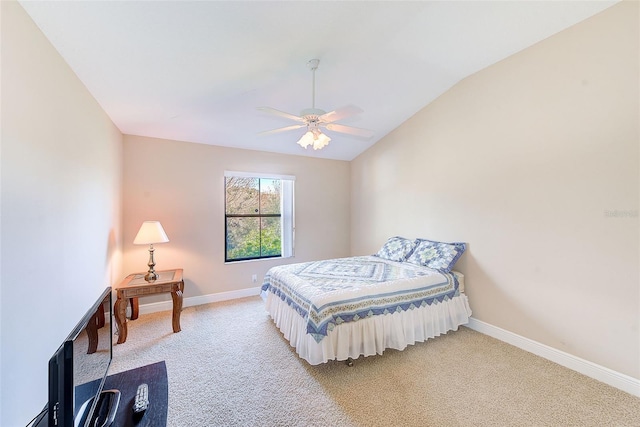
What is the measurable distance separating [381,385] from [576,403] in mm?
1409

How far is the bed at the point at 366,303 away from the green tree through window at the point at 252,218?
1.18m

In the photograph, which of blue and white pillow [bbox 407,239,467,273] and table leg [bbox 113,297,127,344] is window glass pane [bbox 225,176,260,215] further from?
blue and white pillow [bbox 407,239,467,273]

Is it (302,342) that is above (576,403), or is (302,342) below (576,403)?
above

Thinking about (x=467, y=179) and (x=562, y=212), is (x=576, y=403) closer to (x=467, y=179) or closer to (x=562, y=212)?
(x=562, y=212)

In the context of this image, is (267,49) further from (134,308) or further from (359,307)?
(134,308)

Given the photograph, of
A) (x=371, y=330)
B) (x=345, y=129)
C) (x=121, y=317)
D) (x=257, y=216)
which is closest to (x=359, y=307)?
(x=371, y=330)

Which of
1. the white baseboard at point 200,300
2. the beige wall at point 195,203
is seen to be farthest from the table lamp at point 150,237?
the white baseboard at point 200,300

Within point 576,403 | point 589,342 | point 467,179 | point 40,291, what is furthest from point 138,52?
point 589,342

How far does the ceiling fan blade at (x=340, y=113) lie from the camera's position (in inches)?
84.7

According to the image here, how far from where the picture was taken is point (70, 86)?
1.88 meters

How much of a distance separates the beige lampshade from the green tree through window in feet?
3.59

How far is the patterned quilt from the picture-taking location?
87.5 inches

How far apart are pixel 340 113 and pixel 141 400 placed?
90.1 inches

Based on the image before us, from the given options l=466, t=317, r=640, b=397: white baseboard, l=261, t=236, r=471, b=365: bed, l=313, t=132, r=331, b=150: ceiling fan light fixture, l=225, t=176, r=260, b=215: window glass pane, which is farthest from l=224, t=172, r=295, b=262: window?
l=466, t=317, r=640, b=397: white baseboard
